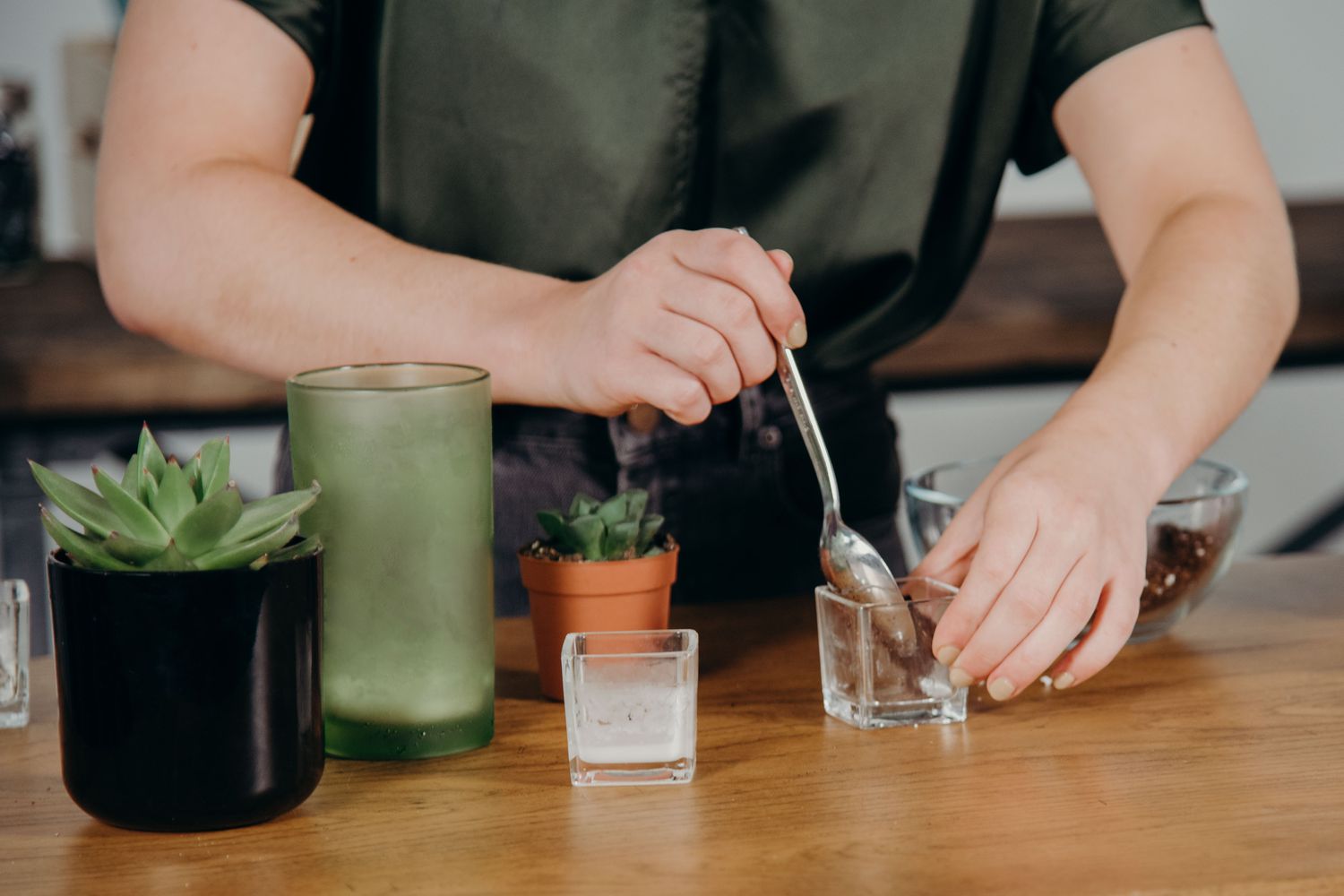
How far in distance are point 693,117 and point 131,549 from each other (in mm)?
675

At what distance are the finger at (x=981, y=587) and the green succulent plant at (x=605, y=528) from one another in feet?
0.62

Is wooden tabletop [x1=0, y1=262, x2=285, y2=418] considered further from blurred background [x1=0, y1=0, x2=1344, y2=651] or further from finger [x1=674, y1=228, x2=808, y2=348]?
finger [x1=674, y1=228, x2=808, y2=348]

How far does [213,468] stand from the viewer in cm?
74

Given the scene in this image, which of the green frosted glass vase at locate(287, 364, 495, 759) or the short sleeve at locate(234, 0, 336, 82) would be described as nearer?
the green frosted glass vase at locate(287, 364, 495, 759)

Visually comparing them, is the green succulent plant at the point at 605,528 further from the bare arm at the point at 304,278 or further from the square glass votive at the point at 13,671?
the square glass votive at the point at 13,671

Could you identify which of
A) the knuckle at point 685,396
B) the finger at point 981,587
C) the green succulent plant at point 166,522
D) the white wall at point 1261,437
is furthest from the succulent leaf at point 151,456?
the white wall at point 1261,437

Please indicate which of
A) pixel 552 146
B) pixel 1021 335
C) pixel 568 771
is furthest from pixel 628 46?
pixel 1021 335

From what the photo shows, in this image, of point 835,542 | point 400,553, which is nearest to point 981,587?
A: point 835,542

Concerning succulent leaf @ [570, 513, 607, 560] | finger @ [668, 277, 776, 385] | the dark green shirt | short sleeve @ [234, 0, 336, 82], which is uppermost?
short sleeve @ [234, 0, 336, 82]

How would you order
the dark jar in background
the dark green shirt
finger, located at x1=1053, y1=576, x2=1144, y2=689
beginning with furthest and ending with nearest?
the dark jar in background
the dark green shirt
finger, located at x1=1053, y1=576, x2=1144, y2=689

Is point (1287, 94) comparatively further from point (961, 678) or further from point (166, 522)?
point (166, 522)

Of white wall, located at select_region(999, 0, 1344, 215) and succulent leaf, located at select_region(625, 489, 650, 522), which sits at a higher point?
white wall, located at select_region(999, 0, 1344, 215)

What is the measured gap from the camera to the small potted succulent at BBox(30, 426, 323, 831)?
70 cm

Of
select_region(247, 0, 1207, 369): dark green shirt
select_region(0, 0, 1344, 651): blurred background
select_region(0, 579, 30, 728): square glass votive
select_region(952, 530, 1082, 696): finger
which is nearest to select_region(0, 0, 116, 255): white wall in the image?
select_region(0, 0, 1344, 651): blurred background
